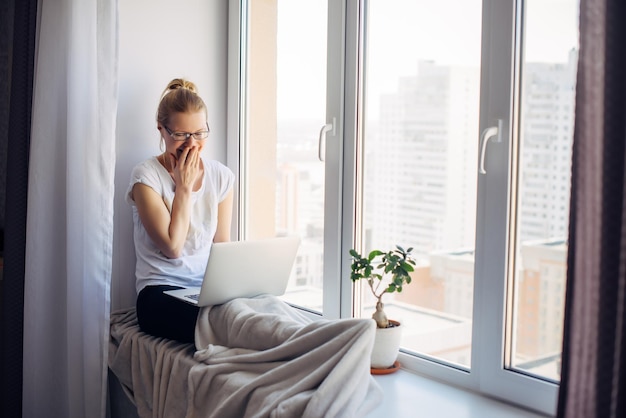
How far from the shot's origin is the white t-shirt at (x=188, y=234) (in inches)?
81.0

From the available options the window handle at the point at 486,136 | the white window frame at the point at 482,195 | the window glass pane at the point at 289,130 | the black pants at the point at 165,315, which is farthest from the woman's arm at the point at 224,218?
the window handle at the point at 486,136

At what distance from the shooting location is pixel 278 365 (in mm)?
1474

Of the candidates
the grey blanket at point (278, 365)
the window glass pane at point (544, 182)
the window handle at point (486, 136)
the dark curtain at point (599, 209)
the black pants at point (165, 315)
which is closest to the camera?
the dark curtain at point (599, 209)

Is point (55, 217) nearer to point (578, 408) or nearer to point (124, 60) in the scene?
point (124, 60)

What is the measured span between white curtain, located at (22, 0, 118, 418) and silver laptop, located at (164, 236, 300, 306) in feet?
1.14

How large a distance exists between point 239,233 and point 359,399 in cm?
122

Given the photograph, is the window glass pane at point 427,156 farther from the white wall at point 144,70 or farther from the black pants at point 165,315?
the white wall at point 144,70

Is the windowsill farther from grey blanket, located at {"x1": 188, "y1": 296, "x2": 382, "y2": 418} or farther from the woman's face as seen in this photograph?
the woman's face

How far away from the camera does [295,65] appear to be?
2186 millimetres

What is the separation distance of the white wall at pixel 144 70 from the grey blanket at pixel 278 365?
0.64m

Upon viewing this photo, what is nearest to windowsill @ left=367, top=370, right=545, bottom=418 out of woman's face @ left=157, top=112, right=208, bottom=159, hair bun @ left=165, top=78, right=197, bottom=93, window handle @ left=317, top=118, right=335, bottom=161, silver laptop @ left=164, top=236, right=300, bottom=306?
silver laptop @ left=164, top=236, right=300, bottom=306

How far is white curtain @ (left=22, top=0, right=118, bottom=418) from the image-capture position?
6.37 ft

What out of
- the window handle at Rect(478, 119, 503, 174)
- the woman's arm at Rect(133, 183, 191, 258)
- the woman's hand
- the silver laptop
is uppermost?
the window handle at Rect(478, 119, 503, 174)

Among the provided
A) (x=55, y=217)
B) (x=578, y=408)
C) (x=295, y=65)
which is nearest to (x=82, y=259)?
(x=55, y=217)
